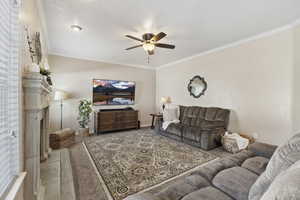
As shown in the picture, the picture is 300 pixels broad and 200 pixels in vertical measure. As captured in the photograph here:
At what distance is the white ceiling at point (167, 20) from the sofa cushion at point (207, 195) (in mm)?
2378

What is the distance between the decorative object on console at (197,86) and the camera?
4.46 meters

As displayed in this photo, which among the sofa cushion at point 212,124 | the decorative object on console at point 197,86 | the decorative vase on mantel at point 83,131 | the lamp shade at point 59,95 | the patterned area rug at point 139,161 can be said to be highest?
the decorative object on console at point 197,86

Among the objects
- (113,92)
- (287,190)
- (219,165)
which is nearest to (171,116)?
(113,92)

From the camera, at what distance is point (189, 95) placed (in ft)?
16.2

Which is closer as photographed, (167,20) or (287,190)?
→ (287,190)

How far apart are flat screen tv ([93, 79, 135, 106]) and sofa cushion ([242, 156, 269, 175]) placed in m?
4.46

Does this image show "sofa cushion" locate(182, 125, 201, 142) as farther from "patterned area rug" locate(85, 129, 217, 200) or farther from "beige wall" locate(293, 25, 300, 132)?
"beige wall" locate(293, 25, 300, 132)

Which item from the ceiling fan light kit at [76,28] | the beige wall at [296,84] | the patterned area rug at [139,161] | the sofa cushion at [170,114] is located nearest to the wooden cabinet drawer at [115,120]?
the patterned area rug at [139,161]

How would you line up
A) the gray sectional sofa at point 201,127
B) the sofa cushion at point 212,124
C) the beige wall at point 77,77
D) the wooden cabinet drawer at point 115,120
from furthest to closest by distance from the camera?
the wooden cabinet drawer at point 115,120 < the beige wall at point 77,77 < the sofa cushion at point 212,124 < the gray sectional sofa at point 201,127

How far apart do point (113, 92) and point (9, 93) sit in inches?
165

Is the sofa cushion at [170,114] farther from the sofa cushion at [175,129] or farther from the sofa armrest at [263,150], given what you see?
the sofa armrest at [263,150]

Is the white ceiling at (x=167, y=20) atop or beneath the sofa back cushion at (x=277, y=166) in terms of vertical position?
atop

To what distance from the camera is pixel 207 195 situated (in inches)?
41.0

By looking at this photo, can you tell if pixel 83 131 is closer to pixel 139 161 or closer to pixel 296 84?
pixel 139 161
